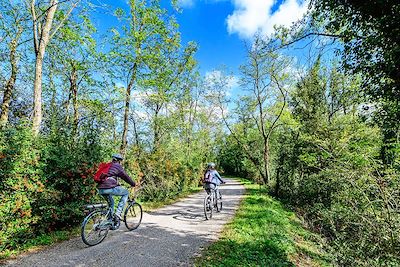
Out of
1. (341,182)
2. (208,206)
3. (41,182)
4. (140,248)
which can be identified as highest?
(41,182)

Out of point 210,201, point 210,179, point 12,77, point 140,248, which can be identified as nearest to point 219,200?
point 210,201

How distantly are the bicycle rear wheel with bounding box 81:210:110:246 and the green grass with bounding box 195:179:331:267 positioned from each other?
8.20ft

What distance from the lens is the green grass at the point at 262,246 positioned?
17.9 feet

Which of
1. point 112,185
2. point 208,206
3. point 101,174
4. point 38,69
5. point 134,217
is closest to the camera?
point 101,174

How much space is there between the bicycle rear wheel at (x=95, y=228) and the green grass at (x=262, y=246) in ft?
8.20

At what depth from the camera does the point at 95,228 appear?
579cm

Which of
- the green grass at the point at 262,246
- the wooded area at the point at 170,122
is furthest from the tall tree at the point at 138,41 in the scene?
the green grass at the point at 262,246

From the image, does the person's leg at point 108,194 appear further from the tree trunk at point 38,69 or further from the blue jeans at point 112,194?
the tree trunk at point 38,69

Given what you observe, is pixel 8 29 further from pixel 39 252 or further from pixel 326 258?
pixel 326 258

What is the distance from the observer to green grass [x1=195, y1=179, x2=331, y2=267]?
546cm

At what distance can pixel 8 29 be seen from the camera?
39.4 feet

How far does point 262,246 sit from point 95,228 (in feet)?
13.8

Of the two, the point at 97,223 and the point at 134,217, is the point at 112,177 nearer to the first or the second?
the point at 97,223

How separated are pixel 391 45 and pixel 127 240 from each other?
730cm
